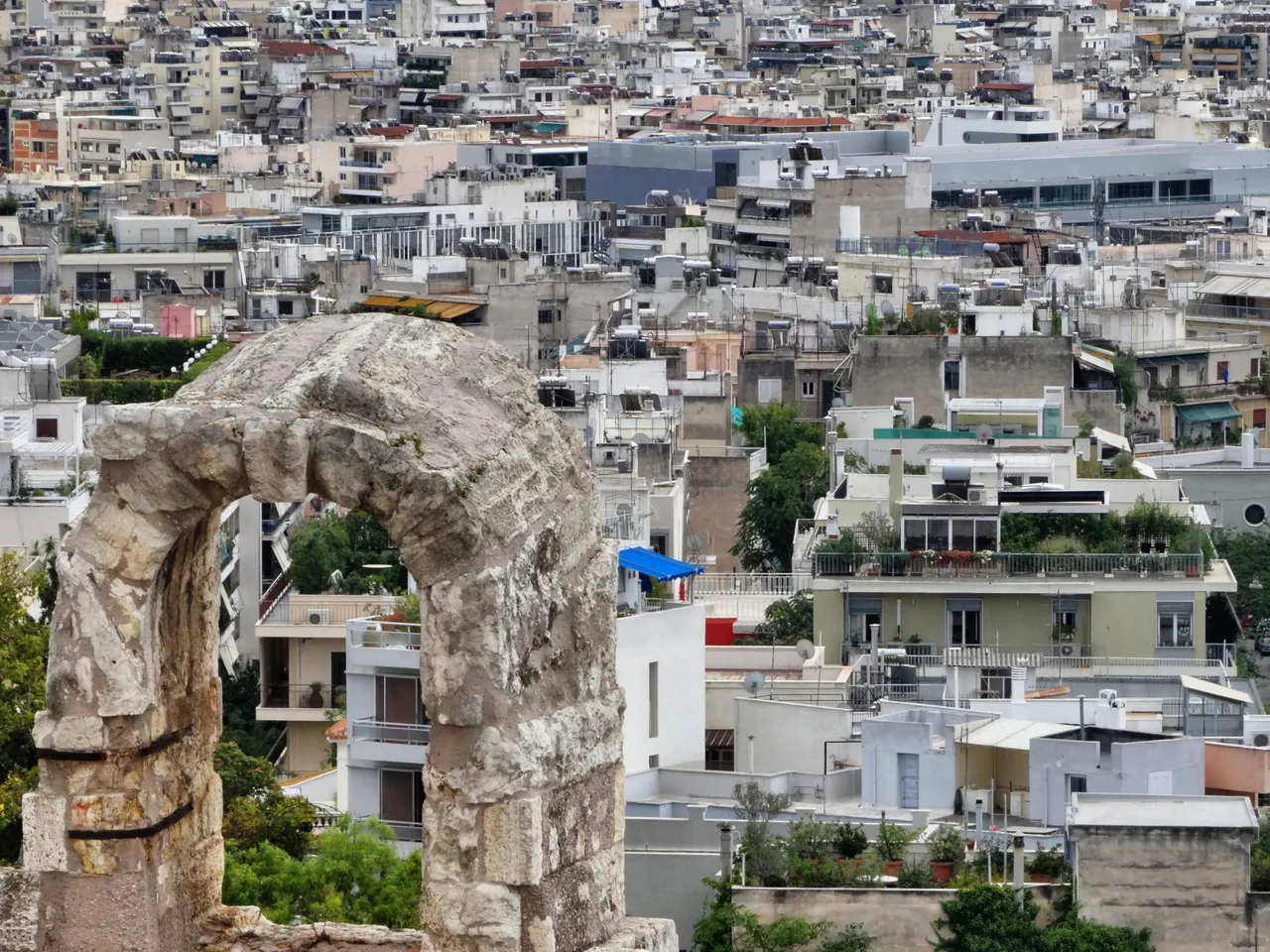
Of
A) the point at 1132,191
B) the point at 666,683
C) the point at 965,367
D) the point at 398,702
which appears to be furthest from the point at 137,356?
the point at 1132,191

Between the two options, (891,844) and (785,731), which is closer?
(891,844)

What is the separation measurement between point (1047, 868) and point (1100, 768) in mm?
2541

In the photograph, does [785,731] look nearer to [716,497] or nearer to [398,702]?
[398,702]

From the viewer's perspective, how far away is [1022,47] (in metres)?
150

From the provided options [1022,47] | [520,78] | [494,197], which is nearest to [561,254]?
[494,197]

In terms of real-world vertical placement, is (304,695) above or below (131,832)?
below

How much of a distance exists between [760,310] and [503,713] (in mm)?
53039

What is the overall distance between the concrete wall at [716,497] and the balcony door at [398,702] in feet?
57.5

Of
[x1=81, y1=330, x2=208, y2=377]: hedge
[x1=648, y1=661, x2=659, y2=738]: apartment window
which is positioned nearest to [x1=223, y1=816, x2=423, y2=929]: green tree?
[x1=648, y1=661, x2=659, y2=738]: apartment window

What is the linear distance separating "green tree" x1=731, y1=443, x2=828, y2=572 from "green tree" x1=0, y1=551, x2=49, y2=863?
54.1 feet

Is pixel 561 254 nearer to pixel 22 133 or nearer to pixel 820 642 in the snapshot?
pixel 22 133

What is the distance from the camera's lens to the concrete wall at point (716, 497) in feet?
157

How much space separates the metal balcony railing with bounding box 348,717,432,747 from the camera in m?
29.8

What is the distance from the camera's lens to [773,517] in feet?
149
